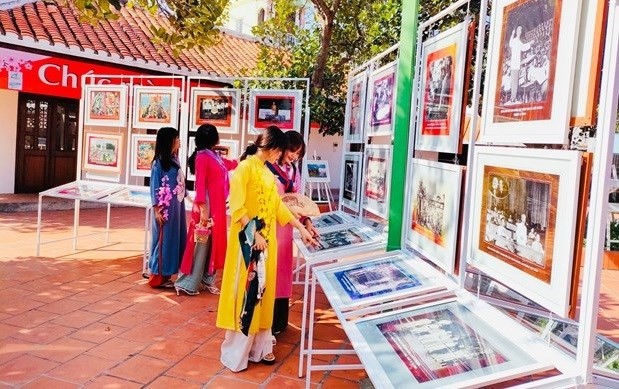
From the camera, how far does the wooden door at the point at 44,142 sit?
35.5 ft

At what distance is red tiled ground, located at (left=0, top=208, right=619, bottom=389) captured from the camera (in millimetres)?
3320

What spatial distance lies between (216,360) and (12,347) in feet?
4.49

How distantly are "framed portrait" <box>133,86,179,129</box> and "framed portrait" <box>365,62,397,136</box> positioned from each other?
319 centimetres

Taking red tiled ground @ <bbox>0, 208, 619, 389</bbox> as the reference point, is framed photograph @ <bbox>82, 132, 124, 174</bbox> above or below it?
above

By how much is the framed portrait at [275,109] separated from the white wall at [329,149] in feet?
35.8

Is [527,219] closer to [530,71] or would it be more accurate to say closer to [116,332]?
[530,71]

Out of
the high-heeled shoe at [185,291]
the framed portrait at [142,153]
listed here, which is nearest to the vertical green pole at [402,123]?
the high-heeled shoe at [185,291]

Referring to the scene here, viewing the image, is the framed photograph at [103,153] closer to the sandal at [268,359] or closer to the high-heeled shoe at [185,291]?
the high-heeled shoe at [185,291]

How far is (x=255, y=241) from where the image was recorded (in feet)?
11.0

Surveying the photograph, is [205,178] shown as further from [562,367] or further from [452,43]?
[562,367]

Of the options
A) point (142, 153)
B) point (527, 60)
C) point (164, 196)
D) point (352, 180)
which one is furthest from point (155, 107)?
point (527, 60)

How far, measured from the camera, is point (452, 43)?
266 centimetres

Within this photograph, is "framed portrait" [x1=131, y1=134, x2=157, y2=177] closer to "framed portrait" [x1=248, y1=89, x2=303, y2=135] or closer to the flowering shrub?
"framed portrait" [x1=248, y1=89, x2=303, y2=135]

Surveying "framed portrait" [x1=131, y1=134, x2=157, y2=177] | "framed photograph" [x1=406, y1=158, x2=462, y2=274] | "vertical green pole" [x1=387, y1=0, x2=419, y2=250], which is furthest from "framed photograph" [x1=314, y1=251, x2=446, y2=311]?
"framed portrait" [x1=131, y1=134, x2=157, y2=177]
